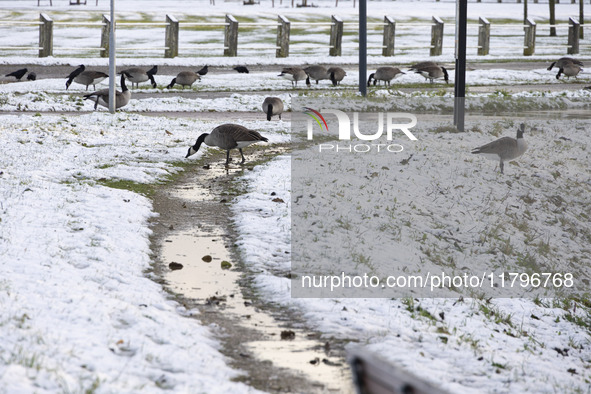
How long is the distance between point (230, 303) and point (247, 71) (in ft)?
71.5

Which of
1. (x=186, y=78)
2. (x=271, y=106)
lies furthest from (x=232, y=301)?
(x=186, y=78)

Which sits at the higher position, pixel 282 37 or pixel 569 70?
pixel 282 37

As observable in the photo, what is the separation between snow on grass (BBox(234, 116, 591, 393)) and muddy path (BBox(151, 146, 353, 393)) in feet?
0.76

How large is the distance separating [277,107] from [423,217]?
713 centimetres

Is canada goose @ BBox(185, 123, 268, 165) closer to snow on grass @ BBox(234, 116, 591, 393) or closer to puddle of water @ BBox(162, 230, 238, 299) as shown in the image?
snow on grass @ BBox(234, 116, 591, 393)

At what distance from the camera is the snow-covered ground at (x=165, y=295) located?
4.85 m

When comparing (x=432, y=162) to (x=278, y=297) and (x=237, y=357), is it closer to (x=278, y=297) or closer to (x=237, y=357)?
(x=278, y=297)

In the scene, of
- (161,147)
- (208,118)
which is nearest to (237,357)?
(161,147)

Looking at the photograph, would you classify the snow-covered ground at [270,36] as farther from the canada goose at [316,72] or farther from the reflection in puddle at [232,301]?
the reflection in puddle at [232,301]

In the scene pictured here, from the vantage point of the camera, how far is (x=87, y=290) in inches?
239

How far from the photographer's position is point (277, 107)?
16156mm

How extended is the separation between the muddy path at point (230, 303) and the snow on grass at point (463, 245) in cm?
23

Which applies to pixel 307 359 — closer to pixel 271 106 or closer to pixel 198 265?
pixel 198 265

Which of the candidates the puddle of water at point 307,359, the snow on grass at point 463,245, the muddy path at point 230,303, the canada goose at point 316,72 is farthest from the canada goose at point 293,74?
the puddle of water at point 307,359
